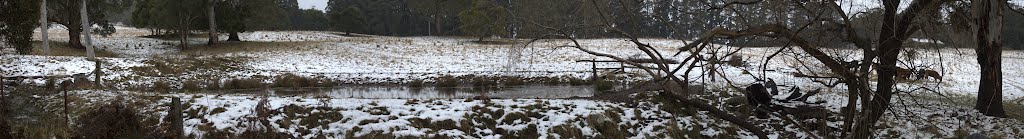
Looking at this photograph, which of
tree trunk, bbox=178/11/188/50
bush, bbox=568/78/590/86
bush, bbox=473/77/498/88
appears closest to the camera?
bush, bbox=568/78/590/86

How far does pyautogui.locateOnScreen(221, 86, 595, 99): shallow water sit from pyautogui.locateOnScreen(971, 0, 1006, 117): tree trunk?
8.02 m

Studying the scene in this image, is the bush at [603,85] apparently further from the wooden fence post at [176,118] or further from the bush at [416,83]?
the wooden fence post at [176,118]

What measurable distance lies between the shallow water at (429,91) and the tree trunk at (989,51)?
802cm

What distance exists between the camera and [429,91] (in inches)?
710

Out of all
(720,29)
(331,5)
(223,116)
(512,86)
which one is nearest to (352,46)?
(512,86)

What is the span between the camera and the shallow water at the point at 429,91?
16438 millimetres

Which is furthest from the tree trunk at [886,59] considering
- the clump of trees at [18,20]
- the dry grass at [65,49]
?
the dry grass at [65,49]

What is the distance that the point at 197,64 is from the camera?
72.0 ft

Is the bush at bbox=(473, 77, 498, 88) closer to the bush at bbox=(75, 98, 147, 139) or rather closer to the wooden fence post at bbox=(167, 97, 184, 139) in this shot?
the wooden fence post at bbox=(167, 97, 184, 139)

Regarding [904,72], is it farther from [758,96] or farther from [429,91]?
[429,91]

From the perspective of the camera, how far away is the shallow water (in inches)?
647

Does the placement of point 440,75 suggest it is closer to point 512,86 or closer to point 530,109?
point 512,86

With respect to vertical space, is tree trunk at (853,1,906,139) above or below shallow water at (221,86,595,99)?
above

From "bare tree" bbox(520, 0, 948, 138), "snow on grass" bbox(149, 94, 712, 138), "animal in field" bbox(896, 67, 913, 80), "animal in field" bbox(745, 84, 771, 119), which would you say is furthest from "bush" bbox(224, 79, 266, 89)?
"animal in field" bbox(896, 67, 913, 80)
